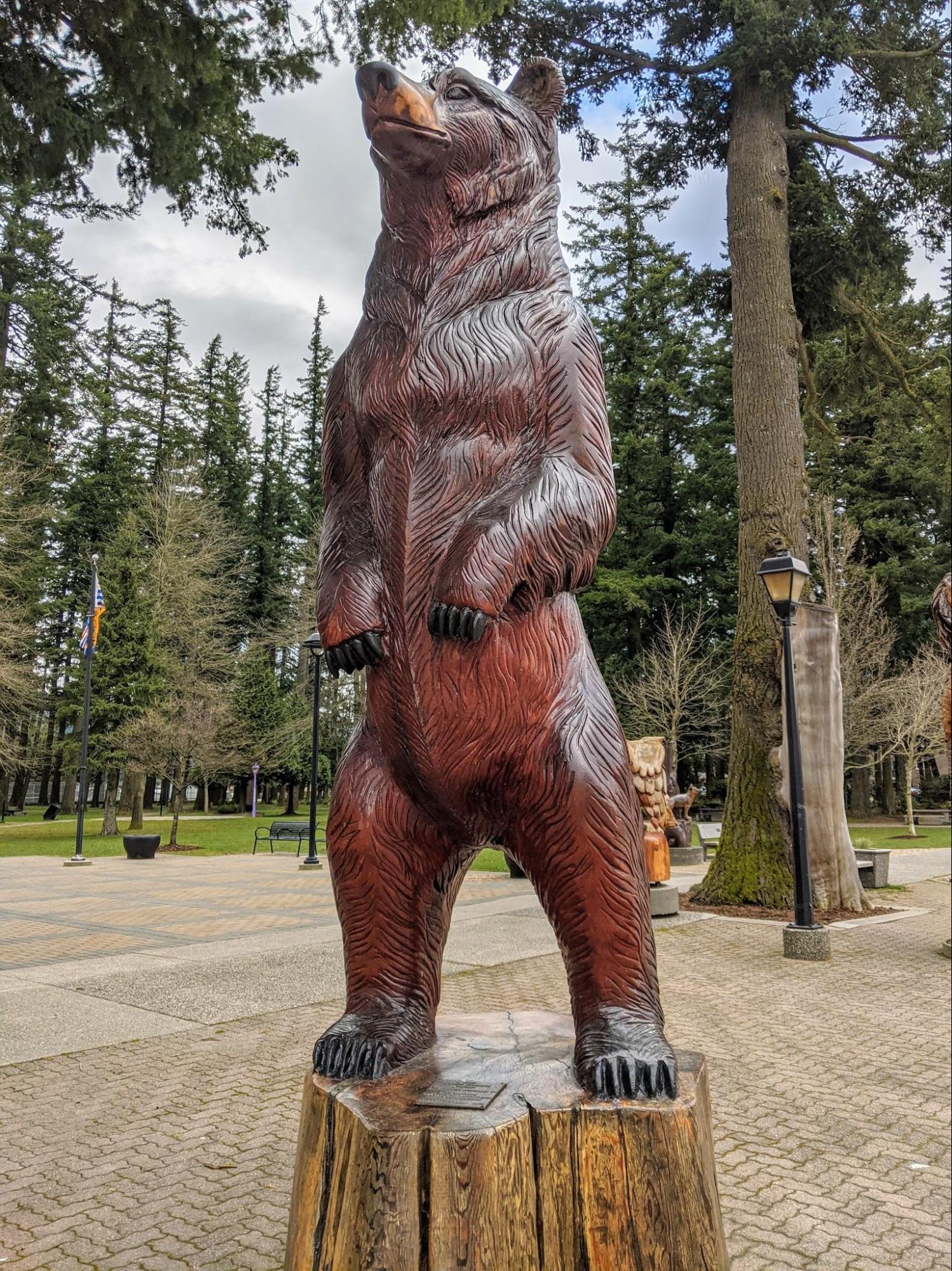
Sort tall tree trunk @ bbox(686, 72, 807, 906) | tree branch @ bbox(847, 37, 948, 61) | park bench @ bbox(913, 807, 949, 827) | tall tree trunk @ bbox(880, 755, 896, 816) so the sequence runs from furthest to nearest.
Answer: tall tree trunk @ bbox(880, 755, 896, 816)
park bench @ bbox(913, 807, 949, 827)
tree branch @ bbox(847, 37, 948, 61)
tall tree trunk @ bbox(686, 72, 807, 906)

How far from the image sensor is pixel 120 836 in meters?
25.0

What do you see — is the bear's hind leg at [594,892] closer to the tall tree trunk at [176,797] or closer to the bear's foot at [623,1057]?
the bear's foot at [623,1057]

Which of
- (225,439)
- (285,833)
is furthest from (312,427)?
(285,833)

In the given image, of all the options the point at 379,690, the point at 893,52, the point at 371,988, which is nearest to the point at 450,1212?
the point at 371,988

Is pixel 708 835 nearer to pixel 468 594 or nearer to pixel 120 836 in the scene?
pixel 120 836

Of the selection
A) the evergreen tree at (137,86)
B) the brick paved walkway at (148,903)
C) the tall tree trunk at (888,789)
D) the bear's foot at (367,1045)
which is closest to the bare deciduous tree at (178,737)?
the brick paved walkway at (148,903)

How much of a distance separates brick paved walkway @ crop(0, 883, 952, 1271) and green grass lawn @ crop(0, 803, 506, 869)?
12.5 metres

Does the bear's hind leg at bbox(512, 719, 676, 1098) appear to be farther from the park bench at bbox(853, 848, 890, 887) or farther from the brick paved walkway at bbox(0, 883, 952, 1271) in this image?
the park bench at bbox(853, 848, 890, 887)

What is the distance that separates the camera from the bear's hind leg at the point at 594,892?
200 cm

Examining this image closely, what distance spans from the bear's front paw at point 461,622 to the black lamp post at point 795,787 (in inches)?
279

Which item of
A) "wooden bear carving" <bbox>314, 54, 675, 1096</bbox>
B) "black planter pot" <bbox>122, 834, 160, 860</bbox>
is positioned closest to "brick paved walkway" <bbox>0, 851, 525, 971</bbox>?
"black planter pot" <bbox>122, 834, 160, 860</bbox>

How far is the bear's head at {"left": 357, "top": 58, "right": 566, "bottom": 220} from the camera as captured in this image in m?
2.07

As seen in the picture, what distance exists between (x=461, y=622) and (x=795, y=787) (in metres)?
7.33

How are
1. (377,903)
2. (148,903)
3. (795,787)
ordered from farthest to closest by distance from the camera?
1. (148,903)
2. (795,787)
3. (377,903)
